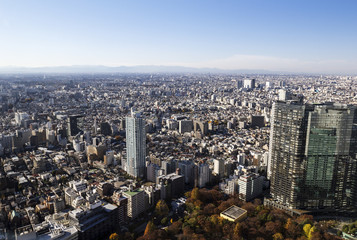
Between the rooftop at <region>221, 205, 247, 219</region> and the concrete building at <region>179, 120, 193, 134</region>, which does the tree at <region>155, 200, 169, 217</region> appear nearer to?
the rooftop at <region>221, 205, 247, 219</region>

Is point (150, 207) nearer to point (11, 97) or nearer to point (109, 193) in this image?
point (109, 193)

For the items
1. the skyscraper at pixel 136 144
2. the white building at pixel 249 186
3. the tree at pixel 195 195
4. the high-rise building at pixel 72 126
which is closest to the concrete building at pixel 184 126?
the high-rise building at pixel 72 126

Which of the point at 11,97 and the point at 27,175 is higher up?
the point at 11,97

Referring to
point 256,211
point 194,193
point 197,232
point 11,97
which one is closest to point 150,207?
point 194,193

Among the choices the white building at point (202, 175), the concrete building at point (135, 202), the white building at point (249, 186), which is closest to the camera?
the concrete building at point (135, 202)

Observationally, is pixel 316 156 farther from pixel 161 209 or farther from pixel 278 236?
pixel 161 209

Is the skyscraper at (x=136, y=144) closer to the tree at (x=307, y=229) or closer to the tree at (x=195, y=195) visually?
the tree at (x=195, y=195)
